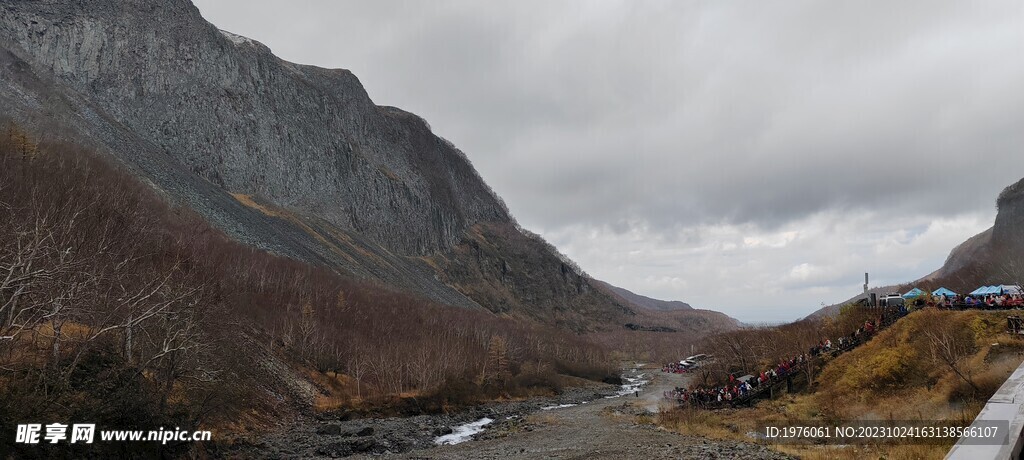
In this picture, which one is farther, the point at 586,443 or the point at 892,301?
the point at 892,301

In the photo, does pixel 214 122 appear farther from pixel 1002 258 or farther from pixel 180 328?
pixel 1002 258

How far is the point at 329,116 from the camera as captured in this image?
178m

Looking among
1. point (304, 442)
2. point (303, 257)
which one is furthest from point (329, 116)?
point (304, 442)

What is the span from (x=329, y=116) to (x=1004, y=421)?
624 feet

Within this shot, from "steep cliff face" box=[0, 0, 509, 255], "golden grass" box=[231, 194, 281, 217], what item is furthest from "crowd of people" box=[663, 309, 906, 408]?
"golden grass" box=[231, 194, 281, 217]

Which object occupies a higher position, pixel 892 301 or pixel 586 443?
pixel 892 301

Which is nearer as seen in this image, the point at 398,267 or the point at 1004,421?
the point at 1004,421

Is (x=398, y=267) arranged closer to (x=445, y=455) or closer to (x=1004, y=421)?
(x=445, y=455)

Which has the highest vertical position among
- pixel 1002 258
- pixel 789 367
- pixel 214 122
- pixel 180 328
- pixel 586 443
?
pixel 214 122

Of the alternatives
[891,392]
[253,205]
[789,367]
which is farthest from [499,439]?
[253,205]

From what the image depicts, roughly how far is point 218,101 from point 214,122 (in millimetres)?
7016

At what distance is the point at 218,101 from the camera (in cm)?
13425

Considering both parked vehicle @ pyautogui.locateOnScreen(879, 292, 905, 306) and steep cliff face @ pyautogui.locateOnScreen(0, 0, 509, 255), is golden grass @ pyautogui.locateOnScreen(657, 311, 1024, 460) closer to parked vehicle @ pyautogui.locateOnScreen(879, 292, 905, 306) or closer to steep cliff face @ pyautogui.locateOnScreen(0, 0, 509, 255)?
parked vehicle @ pyautogui.locateOnScreen(879, 292, 905, 306)

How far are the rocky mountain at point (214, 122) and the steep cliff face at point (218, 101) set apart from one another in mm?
308
